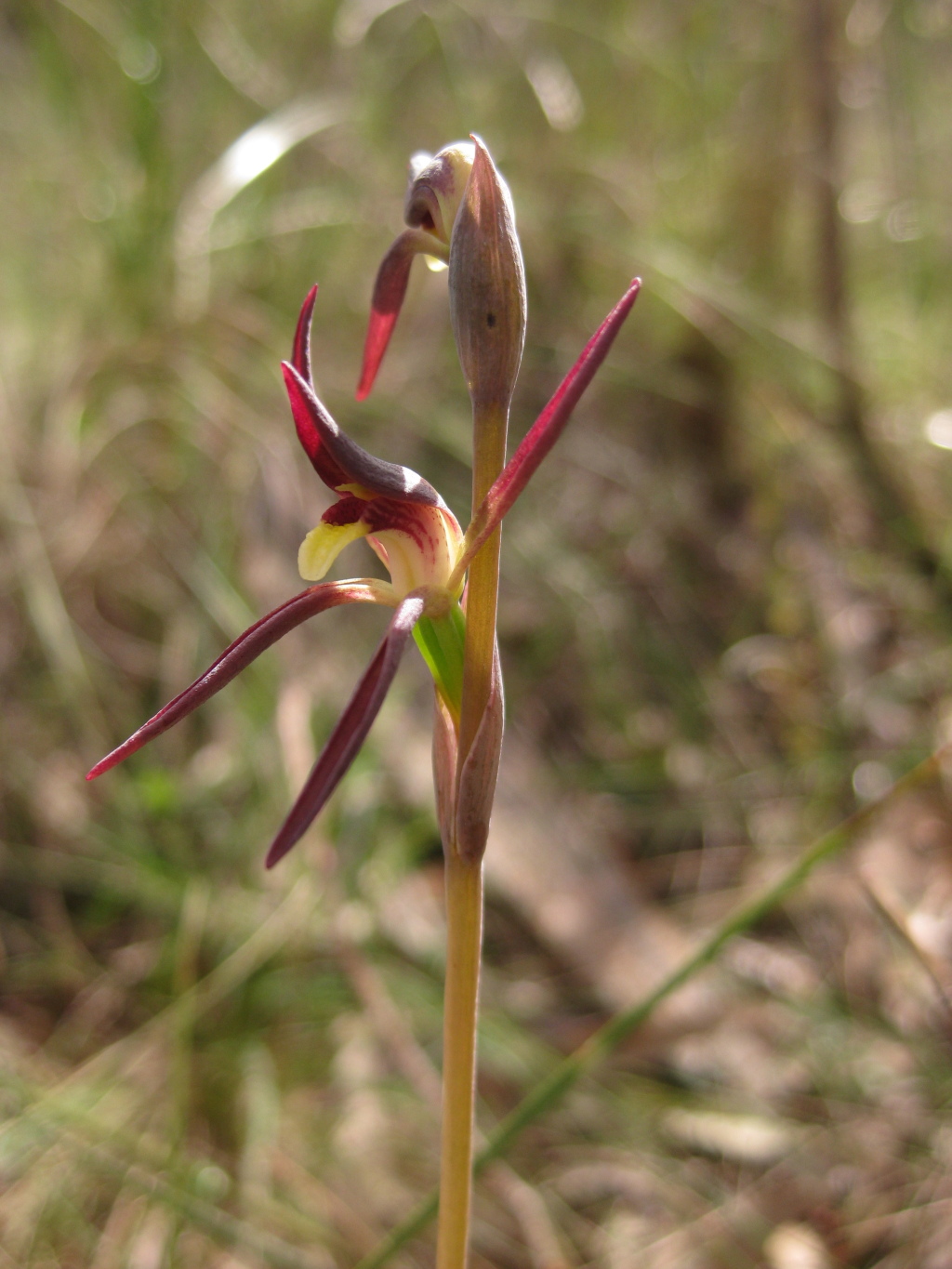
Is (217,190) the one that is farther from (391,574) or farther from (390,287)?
(391,574)

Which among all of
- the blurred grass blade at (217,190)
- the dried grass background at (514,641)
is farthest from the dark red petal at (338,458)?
→ the blurred grass blade at (217,190)

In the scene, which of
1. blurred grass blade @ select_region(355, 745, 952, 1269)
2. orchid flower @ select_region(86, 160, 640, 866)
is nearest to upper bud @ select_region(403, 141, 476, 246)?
orchid flower @ select_region(86, 160, 640, 866)

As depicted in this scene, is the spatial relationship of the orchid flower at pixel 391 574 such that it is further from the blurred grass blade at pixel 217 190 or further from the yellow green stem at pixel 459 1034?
the blurred grass blade at pixel 217 190

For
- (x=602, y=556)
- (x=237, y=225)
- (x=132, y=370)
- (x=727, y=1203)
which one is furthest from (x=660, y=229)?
(x=727, y=1203)

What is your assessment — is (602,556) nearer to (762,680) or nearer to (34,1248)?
(762,680)

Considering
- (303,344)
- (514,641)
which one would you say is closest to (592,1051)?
(303,344)

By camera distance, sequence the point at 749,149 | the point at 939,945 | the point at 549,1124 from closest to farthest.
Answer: the point at 549,1124 → the point at 939,945 → the point at 749,149
